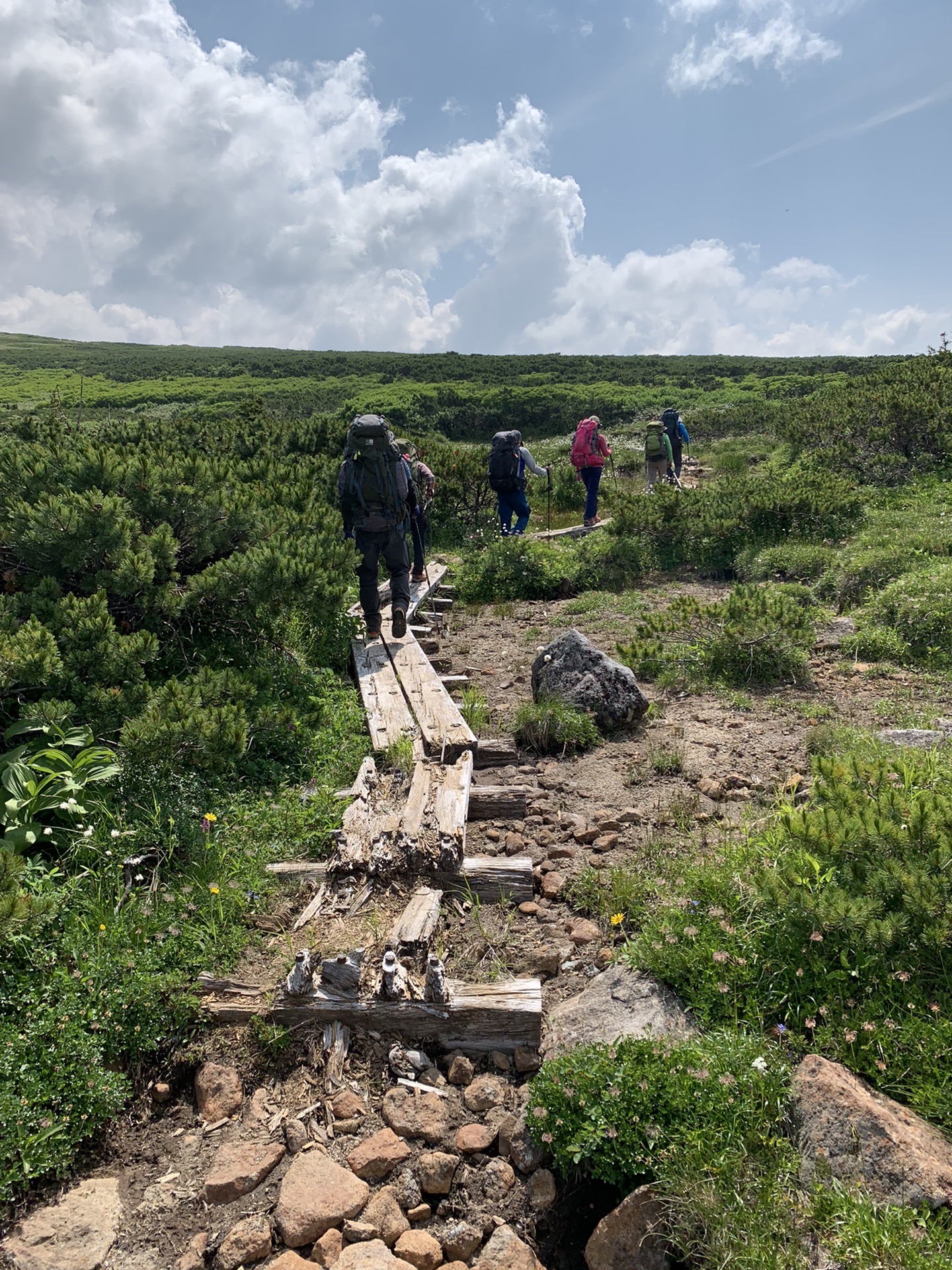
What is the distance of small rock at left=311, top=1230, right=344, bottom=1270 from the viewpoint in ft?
7.32

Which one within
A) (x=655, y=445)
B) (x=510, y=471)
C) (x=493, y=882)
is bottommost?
(x=493, y=882)

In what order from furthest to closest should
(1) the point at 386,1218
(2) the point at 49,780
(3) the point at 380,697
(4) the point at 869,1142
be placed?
1. (3) the point at 380,697
2. (2) the point at 49,780
3. (1) the point at 386,1218
4. (4) the point at 869,1142

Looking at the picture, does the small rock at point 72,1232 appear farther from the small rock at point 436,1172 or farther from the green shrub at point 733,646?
the green shrub at point 733,646

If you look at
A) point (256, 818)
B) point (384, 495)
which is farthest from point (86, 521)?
point (384, 495)

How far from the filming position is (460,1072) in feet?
9.47

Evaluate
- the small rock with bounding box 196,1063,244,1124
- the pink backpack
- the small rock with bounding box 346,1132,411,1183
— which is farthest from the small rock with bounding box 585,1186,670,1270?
the pink backpack

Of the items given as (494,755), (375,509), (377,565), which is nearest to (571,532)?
(377,565)

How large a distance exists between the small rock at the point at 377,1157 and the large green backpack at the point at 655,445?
46.0ft

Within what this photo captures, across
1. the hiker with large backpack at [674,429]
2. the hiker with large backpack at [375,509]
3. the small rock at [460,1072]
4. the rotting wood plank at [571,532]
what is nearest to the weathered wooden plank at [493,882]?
the small rock at [460,1072]

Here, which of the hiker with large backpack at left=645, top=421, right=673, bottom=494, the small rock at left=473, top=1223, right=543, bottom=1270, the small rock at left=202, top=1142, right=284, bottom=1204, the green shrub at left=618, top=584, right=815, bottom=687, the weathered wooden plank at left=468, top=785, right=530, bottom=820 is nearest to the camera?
the small rock at left=473, top=1223, right=543, bottom=1270

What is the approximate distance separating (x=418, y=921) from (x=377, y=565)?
4653mm

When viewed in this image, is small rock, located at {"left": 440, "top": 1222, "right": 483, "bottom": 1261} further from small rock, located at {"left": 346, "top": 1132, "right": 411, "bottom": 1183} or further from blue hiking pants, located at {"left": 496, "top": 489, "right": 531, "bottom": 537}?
blue hiking pants, located at {"left": 496, "top": 489, "right": 531, "bottom": 537}

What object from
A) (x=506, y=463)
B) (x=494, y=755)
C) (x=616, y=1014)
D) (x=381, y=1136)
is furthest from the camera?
(x=506, y=463)

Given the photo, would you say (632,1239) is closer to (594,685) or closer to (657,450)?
(594,685)
